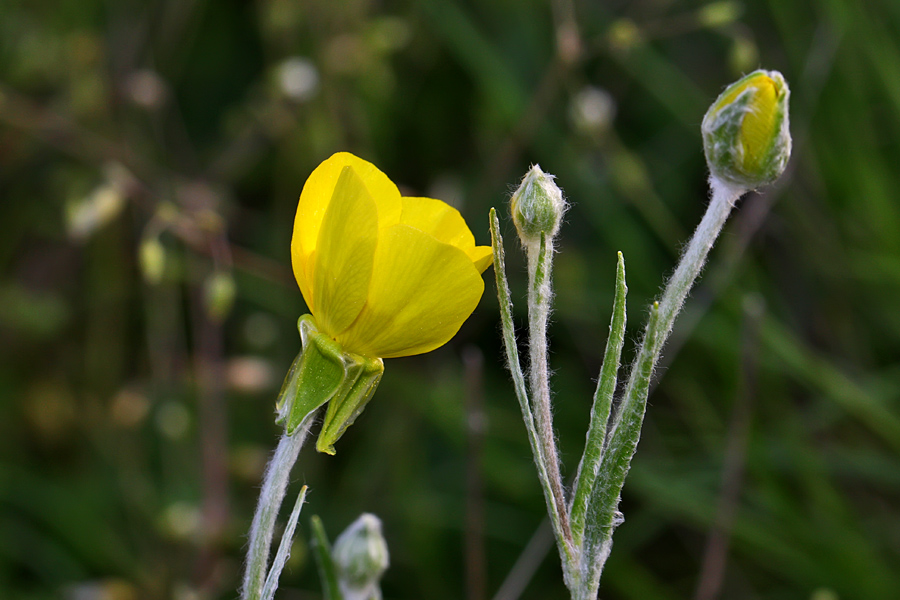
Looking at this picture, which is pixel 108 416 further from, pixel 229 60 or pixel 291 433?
pixel 291 433

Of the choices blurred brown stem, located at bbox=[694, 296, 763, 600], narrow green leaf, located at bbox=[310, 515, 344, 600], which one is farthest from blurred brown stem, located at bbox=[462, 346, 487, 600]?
narrow green leaf, located at bbox=[310, 515, 344, 600]

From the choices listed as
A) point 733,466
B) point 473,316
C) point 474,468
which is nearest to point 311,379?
point 474,468

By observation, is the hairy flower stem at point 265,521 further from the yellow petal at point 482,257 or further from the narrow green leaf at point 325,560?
the yellow petal at point 482,257

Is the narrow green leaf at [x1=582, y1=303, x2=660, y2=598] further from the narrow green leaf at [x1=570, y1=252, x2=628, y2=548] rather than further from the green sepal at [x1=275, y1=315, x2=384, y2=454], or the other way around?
the green sepal at [x1=275, y1=315, x2=384, y2=454]

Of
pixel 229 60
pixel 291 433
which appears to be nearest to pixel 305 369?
pixel 291 433

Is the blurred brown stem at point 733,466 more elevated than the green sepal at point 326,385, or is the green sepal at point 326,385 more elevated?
the blurred brown stem at point 733,466

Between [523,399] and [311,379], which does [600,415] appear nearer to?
[523,399]

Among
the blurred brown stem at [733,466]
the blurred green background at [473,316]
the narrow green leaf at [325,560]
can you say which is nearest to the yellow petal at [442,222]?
the narrow green leaf at [325,560]
